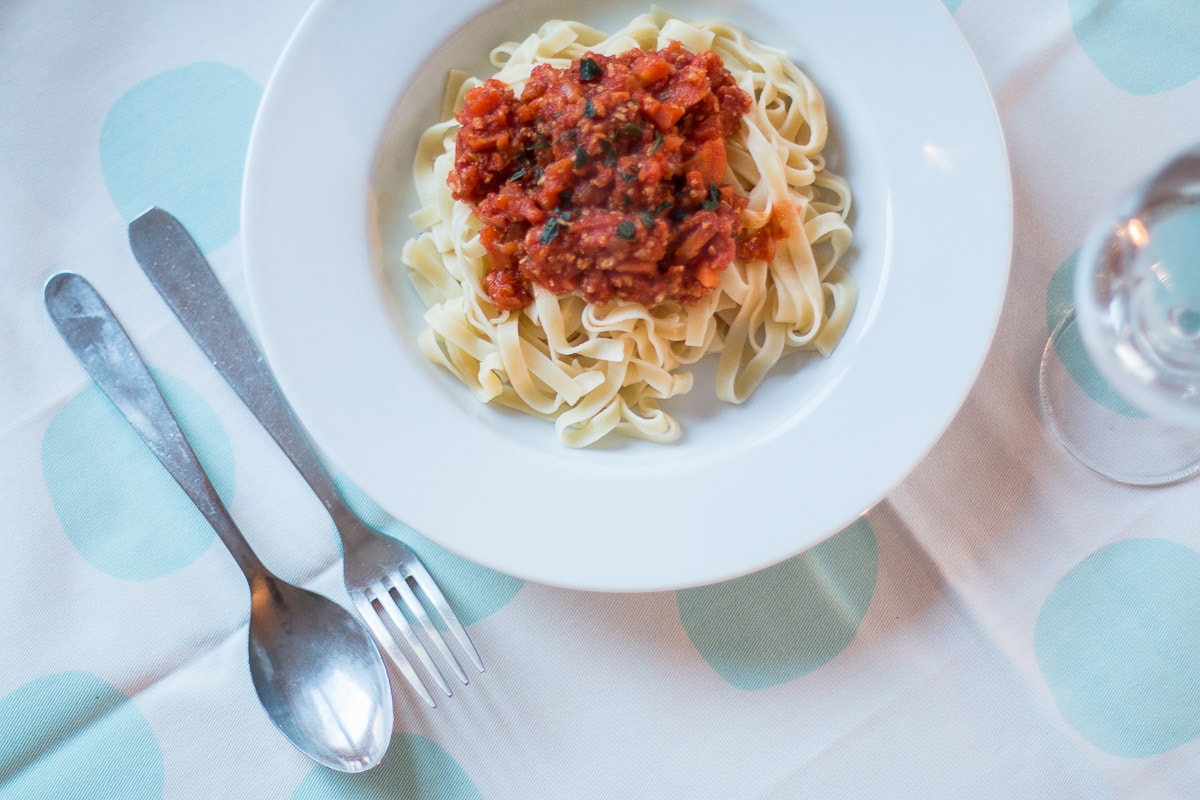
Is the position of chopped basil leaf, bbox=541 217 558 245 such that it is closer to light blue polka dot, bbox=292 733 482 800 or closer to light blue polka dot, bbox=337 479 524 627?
light blue polka dot, bbox=337 479 524 627

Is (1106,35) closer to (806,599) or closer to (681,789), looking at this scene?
(806,599)

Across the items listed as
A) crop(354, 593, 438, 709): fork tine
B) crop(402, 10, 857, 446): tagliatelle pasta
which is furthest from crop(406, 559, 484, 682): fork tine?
crop(402, 10, 857, 446): tagliatelle pasta

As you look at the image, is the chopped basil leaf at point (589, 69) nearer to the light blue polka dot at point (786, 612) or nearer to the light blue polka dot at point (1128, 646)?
the light blue polka dot at point (786, 612)

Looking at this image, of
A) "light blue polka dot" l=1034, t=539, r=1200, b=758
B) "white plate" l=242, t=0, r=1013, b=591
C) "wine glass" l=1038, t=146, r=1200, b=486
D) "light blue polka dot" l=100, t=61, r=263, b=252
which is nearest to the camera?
"wine glass" l=1038, t=146, r=1200, b=486

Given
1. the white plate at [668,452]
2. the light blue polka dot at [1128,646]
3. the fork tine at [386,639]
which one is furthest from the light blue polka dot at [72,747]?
the light blue polka dot at [1128,646]

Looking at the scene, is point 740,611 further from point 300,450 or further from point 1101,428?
point 300,450

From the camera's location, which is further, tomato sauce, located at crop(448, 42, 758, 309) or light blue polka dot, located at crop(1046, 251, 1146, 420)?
light blue polka dot, located at crop(1046, 251, 1146, 420)

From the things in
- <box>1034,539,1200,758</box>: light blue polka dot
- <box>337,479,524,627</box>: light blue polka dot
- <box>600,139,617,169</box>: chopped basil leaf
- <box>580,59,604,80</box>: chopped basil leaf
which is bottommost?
<box>1034,539,1200,758</box>: light blue polka dot
